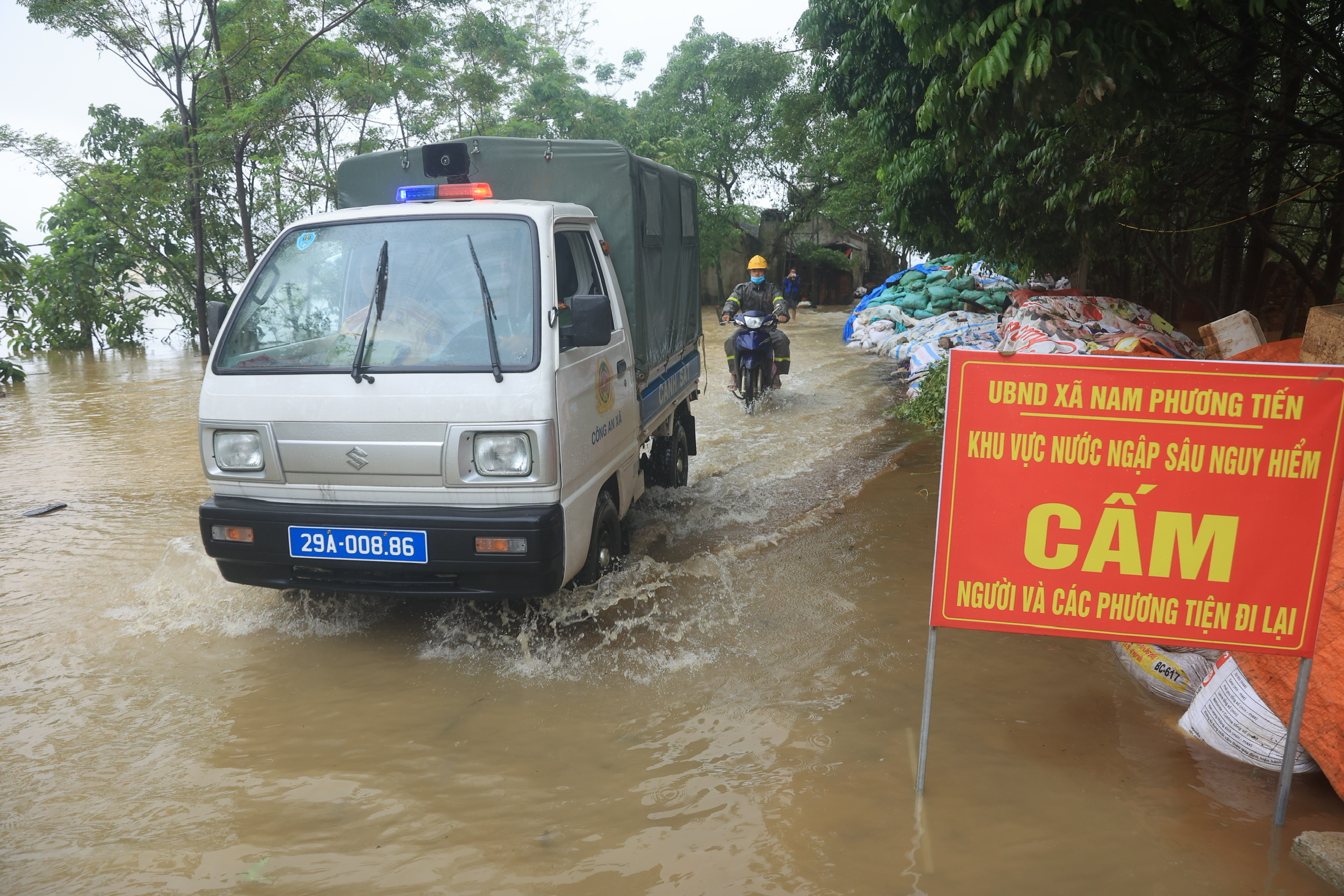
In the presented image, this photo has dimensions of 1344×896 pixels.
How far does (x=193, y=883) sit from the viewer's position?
8.24 ft

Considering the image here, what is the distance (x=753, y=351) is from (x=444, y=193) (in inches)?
258

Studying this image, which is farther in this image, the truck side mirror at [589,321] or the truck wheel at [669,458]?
the truck wheel at [669,458]

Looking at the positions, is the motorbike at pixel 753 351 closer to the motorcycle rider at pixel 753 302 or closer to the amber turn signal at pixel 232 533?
the motorcycle rider at pixel 753 302

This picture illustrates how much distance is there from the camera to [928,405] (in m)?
9.97

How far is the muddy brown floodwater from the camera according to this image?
8.47ft

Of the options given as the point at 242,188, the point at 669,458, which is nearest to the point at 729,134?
the point at 242,188

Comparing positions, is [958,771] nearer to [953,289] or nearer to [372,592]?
[372,592]

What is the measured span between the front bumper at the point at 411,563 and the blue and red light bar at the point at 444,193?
1.56 m

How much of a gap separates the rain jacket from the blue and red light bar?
21.1 feet

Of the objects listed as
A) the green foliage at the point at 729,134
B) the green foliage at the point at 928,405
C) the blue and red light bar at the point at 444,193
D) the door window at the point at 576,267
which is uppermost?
the green foliage at the point at 729,134

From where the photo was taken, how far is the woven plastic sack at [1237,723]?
2.88 meters

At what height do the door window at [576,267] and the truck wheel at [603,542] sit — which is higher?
the door window at [576,267]

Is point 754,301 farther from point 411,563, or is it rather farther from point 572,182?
point 411,563

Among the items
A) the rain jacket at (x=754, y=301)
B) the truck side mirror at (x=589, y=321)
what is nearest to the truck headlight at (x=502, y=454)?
the truck side mirror at (x=589, y=321)
